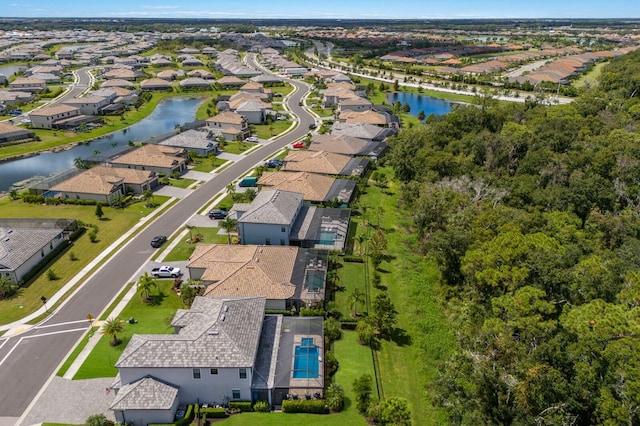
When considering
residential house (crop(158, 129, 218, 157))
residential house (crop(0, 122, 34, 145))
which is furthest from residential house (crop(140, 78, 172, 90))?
residential house (crop(158, 129, 218, 157))

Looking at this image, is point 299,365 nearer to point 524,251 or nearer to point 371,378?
point 371,378

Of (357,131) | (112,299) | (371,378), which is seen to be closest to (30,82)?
(357,131)

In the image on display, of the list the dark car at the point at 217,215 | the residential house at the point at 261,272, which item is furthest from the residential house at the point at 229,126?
the residential house at the point at 261,272

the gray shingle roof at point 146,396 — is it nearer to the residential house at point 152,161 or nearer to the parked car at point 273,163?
the residential house at point 152,161

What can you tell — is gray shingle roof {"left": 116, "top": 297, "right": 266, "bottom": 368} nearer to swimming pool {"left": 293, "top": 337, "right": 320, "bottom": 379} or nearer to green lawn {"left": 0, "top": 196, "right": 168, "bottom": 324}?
swimming pool {"left": 293, "top": 337, "right": 320, "bottom": 379}

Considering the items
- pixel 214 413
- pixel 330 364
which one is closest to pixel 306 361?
pixel 330 364
